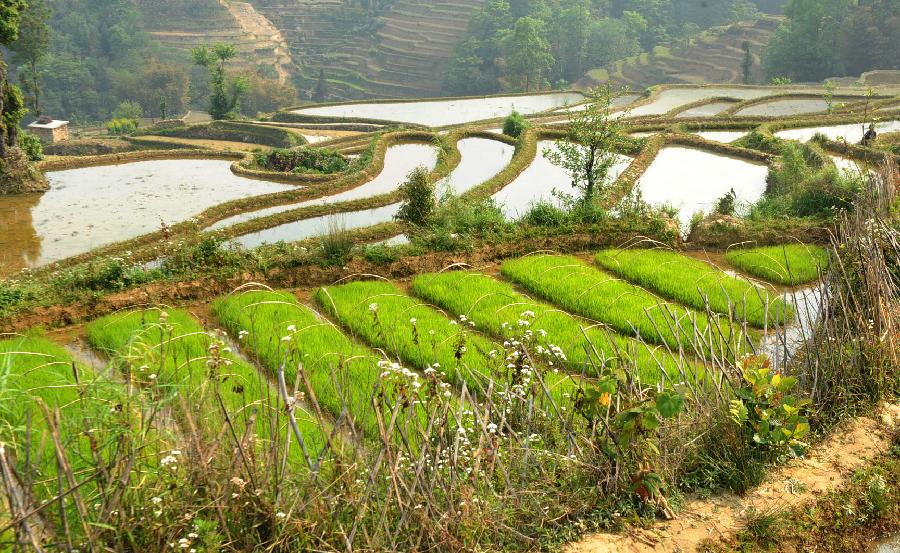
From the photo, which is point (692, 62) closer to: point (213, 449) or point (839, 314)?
point (839, 314)

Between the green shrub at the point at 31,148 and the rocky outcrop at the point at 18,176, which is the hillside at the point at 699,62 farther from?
the rocky outcrop at the point at 18,176

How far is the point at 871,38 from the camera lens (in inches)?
1635

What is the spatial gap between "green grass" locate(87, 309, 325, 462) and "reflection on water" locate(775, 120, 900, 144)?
18340mm

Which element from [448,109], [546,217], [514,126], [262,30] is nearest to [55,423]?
[546,217]

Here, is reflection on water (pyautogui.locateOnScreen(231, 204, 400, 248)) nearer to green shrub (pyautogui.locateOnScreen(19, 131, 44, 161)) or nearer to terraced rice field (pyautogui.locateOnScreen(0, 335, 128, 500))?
terraced rice field (pyautogui.locateOnScreen(0, 335, 128, 500))

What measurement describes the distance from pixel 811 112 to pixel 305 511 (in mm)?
25939

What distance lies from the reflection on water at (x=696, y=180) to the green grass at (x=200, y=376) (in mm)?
8149

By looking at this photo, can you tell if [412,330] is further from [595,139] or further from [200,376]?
[595,139]

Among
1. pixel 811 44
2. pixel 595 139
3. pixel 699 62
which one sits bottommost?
pixel 595 139

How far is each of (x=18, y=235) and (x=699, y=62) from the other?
50.1 meters

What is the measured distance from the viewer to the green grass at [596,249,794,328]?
798cm

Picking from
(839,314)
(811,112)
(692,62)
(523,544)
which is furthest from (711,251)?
(692,62)

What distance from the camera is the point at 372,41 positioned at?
71.0 metres

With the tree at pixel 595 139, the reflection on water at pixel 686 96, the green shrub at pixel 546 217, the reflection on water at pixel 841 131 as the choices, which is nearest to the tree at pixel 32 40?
the reflection on water at pixel 686 96
